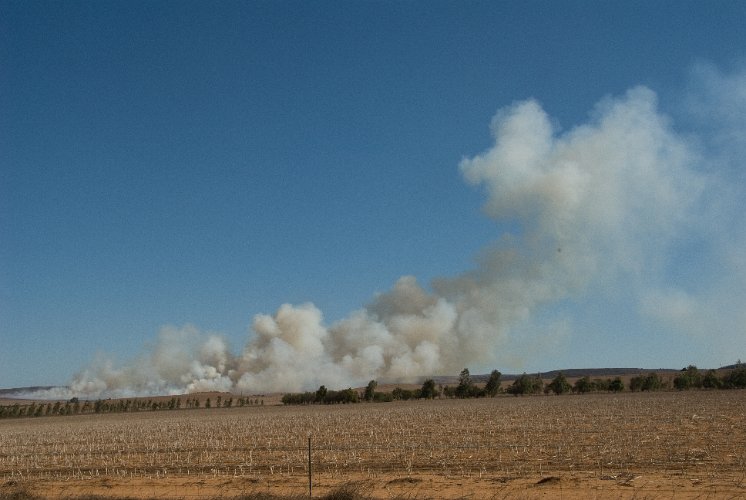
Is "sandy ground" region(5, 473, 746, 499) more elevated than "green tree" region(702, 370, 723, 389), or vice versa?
"sandy ground" region(5, 473, 746, 499)

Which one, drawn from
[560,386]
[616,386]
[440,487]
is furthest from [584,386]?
[440,487]

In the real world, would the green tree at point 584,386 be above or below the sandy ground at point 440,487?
below

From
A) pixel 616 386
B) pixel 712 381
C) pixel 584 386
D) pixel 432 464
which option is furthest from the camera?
pixel 584 386

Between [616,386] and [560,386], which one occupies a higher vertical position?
[560,386]

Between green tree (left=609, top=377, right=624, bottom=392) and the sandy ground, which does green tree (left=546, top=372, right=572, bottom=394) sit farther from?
the sandy ground

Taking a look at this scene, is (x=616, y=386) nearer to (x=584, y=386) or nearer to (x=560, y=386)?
(x=584, y=386)

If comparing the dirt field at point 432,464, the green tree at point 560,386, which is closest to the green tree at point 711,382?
the green tree at point 560,386

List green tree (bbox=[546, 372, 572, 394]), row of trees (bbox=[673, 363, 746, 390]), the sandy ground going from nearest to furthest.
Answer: the sandy ground
row of trees (bbox=[673, 363, 746, 390])
green tree (bbox=[546, 372, 572, 394])

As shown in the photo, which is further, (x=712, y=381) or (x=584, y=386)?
(x=584, y=386)

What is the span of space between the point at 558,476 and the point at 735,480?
6.63m

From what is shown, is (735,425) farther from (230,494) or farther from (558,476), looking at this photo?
(230,494)

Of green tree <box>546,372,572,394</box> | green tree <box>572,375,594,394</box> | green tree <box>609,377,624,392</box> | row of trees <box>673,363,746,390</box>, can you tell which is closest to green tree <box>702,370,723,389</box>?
row of trees <box>673,363,746,390</box>

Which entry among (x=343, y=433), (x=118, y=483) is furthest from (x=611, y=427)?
(x=118, y=483)

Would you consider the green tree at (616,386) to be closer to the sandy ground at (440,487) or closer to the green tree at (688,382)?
the green tree at (688,382)
